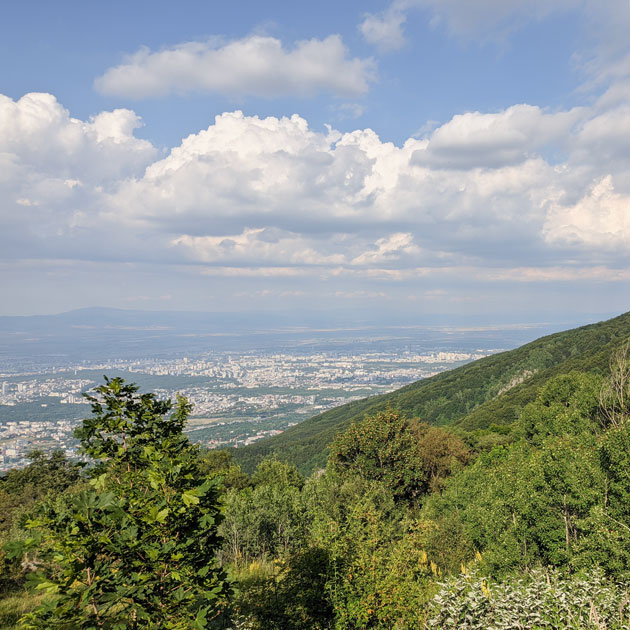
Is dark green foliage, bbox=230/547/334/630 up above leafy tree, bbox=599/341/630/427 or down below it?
above

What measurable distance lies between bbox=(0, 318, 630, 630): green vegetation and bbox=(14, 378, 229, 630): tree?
0.02 m

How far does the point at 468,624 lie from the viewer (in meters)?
8.30

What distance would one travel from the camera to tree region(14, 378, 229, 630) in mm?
4543

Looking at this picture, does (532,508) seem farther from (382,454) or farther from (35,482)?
(35,482)

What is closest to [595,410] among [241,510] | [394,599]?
[241,510]

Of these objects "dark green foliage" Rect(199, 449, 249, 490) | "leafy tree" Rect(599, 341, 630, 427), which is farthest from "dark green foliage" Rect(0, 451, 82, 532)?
"leafy tree" Rect(599, 341, 630, 427)

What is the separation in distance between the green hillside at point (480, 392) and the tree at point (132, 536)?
291ft

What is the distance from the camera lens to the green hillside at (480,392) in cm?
10175

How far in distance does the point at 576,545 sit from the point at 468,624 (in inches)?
580

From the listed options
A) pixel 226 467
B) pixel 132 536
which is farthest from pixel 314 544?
pixel 226 467

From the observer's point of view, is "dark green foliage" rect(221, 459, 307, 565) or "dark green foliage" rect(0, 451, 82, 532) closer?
"dark green foliage" rect(221, 459, 307, 565)

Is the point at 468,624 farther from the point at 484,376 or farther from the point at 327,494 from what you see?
the point at 484,376

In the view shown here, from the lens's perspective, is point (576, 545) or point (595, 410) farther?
point (595, 410)

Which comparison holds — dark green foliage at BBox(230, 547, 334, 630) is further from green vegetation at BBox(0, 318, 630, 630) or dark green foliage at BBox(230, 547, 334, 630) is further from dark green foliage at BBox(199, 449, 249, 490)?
dark green foliage at BBox(199, 449, 249, 490)
